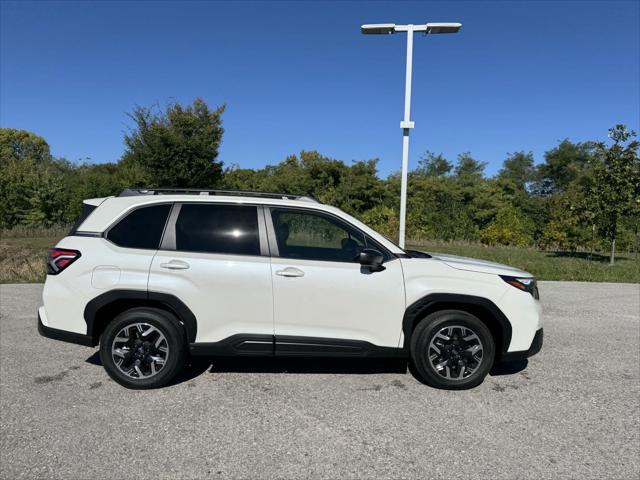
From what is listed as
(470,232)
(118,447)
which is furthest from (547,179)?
(118,447)

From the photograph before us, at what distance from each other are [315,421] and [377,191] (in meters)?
25.2

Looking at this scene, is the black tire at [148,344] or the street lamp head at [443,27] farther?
the street lamp head at [443,27]

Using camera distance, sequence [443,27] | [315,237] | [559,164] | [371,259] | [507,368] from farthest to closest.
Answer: [559,164] → [443,27] → [507,368] → [315,237] → [371,259]

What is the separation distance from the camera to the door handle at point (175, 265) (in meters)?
3.75

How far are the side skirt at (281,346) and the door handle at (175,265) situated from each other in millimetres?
713

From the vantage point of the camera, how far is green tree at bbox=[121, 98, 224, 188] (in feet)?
65.7

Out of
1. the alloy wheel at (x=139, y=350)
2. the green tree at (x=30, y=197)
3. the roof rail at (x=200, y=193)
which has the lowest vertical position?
the alloy wheel at (x=139, y=350)

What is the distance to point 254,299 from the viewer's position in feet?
12.3

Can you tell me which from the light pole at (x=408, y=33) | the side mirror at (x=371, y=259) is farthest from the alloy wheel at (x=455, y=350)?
the light pole at (x=408, y=33)

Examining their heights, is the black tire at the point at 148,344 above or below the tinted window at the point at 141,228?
below

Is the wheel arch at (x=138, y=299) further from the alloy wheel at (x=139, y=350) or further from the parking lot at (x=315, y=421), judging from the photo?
the parking lot at (x=315, y=421)

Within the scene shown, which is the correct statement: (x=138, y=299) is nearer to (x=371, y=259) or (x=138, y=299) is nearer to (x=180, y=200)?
(x=180, y=200)

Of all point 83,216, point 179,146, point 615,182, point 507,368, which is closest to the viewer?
point 83,216

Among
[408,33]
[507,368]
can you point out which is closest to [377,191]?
[408,33]
